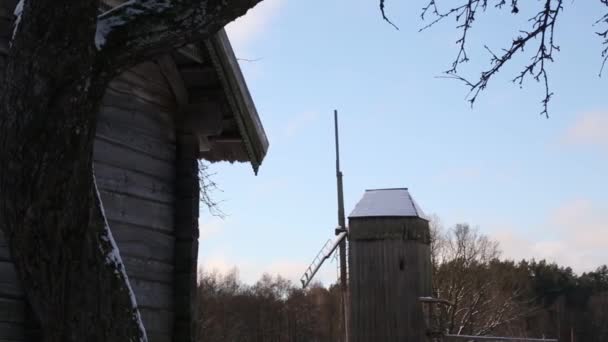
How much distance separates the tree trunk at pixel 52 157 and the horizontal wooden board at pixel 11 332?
176cm

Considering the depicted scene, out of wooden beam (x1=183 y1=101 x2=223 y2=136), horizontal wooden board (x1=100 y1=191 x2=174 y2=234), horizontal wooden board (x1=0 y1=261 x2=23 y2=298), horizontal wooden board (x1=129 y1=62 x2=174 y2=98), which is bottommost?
horizontal wooden board (x1=0 y1=261 x2=23 y2=298)

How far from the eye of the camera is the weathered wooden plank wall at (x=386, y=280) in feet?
57.9

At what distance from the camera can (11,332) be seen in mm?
4664

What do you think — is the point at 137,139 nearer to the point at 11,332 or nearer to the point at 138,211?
the point at 138,211

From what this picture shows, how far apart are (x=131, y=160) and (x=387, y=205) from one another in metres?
13.7

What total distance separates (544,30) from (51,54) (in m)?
2.51

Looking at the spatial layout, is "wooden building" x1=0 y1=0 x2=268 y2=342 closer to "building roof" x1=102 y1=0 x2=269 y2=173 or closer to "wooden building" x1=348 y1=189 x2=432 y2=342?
"building roof" x1=102 y1=0 x2=269 y2=173

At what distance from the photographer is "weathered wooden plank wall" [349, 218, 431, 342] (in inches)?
695

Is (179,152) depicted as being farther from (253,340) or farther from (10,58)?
(253,340)

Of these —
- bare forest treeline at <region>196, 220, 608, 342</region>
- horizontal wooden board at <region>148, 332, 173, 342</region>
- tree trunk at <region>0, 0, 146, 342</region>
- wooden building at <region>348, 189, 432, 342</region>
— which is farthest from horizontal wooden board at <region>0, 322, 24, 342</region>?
bare forest treeline at <region>196, 220, 608, 342</region>

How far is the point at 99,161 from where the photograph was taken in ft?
18.0

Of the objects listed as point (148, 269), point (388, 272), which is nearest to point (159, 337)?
point (148, 269)

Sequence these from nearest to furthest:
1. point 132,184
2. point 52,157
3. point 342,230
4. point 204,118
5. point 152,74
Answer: point 52,157 → point 132,184 → point 152,74 → point 204,118 → point 342,230

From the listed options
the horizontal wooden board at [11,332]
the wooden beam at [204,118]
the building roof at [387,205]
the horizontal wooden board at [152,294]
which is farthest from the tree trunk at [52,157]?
the building roof at [387,205]
